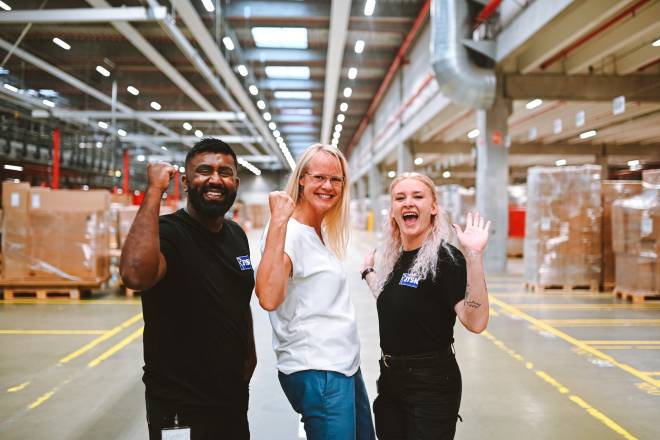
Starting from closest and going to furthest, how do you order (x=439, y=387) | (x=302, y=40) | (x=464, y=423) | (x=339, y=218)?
1. (x=439, y=387)
2. (x=339, y=218)
3. (x=464, y=423)
4. (x=302, y=40)

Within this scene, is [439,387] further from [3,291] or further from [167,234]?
[3,291]

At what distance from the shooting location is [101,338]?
5.71m

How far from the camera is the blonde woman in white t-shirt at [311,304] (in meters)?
1.70

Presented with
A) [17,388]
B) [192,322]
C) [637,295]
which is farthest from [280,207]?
[637,295]

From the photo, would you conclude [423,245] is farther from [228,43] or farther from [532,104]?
[532,104]

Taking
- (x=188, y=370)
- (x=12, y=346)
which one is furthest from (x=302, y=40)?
(x=188, y=370)

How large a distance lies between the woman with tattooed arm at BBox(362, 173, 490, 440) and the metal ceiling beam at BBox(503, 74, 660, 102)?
10214 mm

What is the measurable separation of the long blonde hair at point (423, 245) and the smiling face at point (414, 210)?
0.03 metres

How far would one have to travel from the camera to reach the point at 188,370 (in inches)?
66.9

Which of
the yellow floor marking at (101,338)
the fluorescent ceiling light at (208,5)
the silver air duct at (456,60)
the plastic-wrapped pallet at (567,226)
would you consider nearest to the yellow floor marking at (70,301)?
the yellow floor marking at (101,338)

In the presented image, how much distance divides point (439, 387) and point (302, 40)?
548 inches

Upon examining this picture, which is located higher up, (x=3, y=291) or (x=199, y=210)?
(x=199, y=210)

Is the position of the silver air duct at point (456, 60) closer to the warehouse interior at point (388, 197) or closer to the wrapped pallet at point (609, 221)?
the warehouse interior at point (388, 197)

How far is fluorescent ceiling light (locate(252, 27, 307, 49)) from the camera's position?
13.7 m
